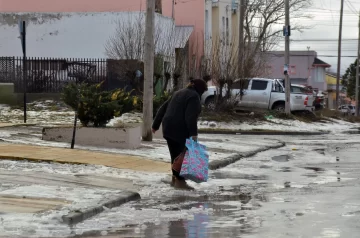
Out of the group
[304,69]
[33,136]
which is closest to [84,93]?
[33,136]

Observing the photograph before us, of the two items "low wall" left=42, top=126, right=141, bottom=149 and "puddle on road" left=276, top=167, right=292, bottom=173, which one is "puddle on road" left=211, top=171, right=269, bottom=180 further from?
"low wall" left=42, top=126, right=141, bottom=149

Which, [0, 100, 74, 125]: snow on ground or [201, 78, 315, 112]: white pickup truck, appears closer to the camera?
[0, 100, 74, 125]: snow on ground

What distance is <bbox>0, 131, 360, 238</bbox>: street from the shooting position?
8.73 meters

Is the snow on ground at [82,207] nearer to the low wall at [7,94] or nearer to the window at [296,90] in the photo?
the low wall at [7,94]

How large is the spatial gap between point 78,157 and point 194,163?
10.5 ft

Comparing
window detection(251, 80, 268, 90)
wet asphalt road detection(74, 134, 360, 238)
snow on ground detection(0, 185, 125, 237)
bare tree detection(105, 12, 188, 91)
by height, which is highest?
bare tree detection(105, 12, 188, 91)

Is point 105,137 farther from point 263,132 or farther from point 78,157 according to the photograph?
point 263,132

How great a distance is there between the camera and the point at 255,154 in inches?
805

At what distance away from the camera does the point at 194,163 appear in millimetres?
12844

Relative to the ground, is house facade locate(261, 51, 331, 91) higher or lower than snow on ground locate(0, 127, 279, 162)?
higher

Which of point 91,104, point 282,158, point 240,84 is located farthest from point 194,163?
point 240,84

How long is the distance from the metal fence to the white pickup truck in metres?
4.78

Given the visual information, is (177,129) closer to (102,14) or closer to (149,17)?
(149,17)

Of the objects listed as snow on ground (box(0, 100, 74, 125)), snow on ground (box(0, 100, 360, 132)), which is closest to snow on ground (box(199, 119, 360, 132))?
snow on ground (box(0, 100, 360, 132))
